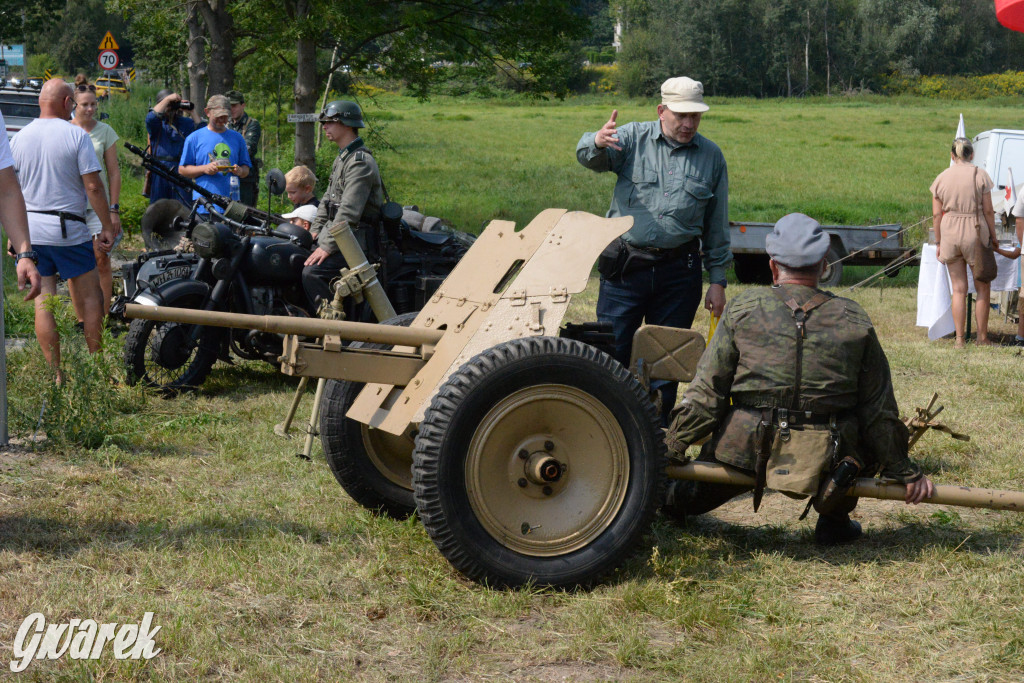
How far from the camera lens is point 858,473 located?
4371 mm

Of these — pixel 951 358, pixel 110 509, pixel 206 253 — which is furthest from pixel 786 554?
pixel 951 358

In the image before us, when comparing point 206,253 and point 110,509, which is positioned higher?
point 206,253

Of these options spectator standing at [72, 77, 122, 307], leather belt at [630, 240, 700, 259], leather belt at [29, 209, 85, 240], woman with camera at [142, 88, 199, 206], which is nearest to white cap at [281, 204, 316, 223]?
spectator standing at [72, 77, 122, 307]

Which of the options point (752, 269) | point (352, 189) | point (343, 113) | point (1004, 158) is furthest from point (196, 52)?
point (1004, 158)

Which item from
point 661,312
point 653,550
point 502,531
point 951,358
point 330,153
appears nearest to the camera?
point 502,531

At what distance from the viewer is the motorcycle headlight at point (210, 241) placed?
7297mm

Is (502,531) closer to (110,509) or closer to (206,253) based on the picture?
(110,509)

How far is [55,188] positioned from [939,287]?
7.84 m

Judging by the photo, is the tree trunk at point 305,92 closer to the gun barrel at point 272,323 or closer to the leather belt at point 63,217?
the leather belt at point 63,217

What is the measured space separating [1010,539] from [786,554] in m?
1.04

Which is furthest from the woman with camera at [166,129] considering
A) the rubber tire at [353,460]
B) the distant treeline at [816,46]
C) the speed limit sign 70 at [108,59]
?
the distant treeline at [816,46]

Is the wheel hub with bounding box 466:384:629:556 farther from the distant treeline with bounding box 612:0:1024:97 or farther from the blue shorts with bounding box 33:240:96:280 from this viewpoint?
the distant treeline with bounding box 612:0:1024:97

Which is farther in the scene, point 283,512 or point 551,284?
point 283,512

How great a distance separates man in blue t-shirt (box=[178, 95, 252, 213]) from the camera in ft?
31.8
